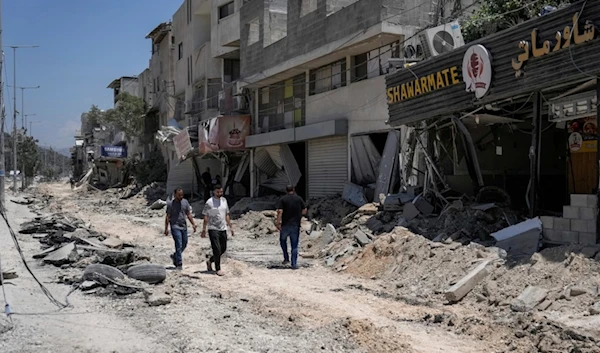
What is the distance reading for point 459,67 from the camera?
12.7m

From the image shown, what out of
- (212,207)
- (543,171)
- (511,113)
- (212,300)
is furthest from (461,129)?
(212,300)

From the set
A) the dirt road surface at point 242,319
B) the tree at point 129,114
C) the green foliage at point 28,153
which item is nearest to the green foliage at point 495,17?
the dirt road surface at point 242,319

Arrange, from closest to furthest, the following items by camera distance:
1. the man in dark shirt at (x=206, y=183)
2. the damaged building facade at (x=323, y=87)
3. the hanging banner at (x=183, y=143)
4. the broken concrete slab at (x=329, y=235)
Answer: the broken concrete slab at (x=329, y=235), the damaged building facade at (x=323, y=87), the hanging banner at (x=183, y=143), the man in dark shirt at (x=206, y=183)

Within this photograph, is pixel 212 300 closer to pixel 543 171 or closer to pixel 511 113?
pixel 511 113

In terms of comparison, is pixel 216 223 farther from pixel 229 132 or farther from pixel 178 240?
pixel 229 132

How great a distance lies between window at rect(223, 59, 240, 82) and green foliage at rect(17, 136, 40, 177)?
43.0 meters

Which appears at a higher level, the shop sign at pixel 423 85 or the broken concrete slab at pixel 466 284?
the shop sign at pixel 423 85

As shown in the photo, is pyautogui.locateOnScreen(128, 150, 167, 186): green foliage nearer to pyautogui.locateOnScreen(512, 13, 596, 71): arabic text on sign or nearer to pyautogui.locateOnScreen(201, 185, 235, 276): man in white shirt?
pyautogui.locateOnScreen(201, 185, 235, 276): man in white shirt

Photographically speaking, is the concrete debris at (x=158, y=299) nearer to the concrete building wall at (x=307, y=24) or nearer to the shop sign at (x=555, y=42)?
the shop sign at (x=555, y=42)

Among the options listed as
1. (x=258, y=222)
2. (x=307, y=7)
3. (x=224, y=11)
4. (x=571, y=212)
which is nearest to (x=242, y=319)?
(x=571, y=212)

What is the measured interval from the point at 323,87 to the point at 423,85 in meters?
9.34

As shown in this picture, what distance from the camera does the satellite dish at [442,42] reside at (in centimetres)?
1499

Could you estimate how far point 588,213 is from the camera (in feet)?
31.6

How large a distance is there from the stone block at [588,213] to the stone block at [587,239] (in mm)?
242
